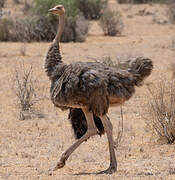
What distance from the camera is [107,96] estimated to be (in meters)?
6.08

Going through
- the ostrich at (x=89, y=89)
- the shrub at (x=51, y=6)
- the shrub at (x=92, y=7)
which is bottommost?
the ostrich at (x=89, y=89)

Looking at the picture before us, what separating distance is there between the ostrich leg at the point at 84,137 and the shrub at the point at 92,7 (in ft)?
63.1

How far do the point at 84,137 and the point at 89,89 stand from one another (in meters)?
0.68

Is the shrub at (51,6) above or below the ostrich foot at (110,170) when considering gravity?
above

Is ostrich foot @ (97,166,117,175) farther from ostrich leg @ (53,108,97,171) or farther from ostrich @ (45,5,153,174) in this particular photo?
ostrich leg @ (53,108,97,171)

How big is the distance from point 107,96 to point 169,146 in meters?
2.00

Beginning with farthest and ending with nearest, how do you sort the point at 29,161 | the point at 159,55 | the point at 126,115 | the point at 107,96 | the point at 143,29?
1. the point at 143,29
2. the point at 159,55
3. the point at 126,115
4. the point at 29,161
5. the point at 107,96

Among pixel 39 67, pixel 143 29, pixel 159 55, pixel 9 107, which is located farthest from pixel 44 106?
pixel 143 29

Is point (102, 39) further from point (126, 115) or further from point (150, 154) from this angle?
point (150, 154)

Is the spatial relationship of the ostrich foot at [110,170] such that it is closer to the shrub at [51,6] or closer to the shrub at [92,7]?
the shrub at [51,6]

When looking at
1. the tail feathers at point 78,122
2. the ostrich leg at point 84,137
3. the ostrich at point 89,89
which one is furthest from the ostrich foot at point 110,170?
the tail feathers at point 78,122

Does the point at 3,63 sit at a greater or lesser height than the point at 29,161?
greater

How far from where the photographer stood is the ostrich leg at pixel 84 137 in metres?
6.31

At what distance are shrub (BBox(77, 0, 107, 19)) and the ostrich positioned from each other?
19.0m
